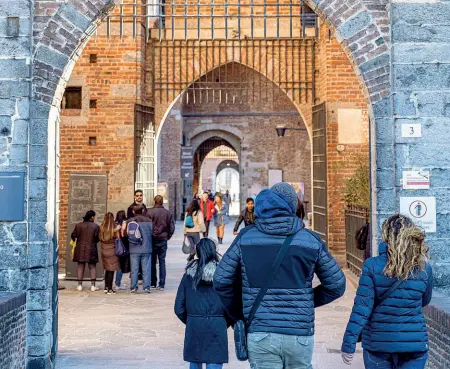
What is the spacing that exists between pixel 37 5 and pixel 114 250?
16.3 feet

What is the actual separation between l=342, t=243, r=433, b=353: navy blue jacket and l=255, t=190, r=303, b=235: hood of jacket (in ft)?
1.77

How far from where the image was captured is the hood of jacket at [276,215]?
3758 millimetres

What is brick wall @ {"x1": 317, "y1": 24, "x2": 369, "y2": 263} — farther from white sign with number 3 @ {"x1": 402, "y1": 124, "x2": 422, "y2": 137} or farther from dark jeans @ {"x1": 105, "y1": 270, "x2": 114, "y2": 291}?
white sign with number 3 @ {"x1": 402, "y1": 124, "x2": 422, "y2": 137}

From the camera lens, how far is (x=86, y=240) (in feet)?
35.7

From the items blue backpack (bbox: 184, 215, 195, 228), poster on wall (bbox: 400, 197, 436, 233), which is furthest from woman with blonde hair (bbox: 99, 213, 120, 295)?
poster on wall (bbox: 400, 197, 436, 233)

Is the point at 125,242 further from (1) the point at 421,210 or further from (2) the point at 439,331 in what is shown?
(2) the point at 439,331

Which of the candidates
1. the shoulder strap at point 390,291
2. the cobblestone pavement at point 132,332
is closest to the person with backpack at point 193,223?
the cobblestone pavement at point 132,332

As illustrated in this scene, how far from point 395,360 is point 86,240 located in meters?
7.48

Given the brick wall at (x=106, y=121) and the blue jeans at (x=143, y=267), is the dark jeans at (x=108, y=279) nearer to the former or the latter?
the blue jeans at (x=143, y=267)

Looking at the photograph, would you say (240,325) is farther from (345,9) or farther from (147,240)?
(147,240)

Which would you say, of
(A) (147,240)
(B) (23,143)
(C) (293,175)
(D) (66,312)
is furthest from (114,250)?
(C) (293,175)

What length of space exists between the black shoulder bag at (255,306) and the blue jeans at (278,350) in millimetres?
31

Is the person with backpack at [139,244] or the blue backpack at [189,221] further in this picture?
the blue backpack at [189,221]

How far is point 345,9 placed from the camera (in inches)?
262
